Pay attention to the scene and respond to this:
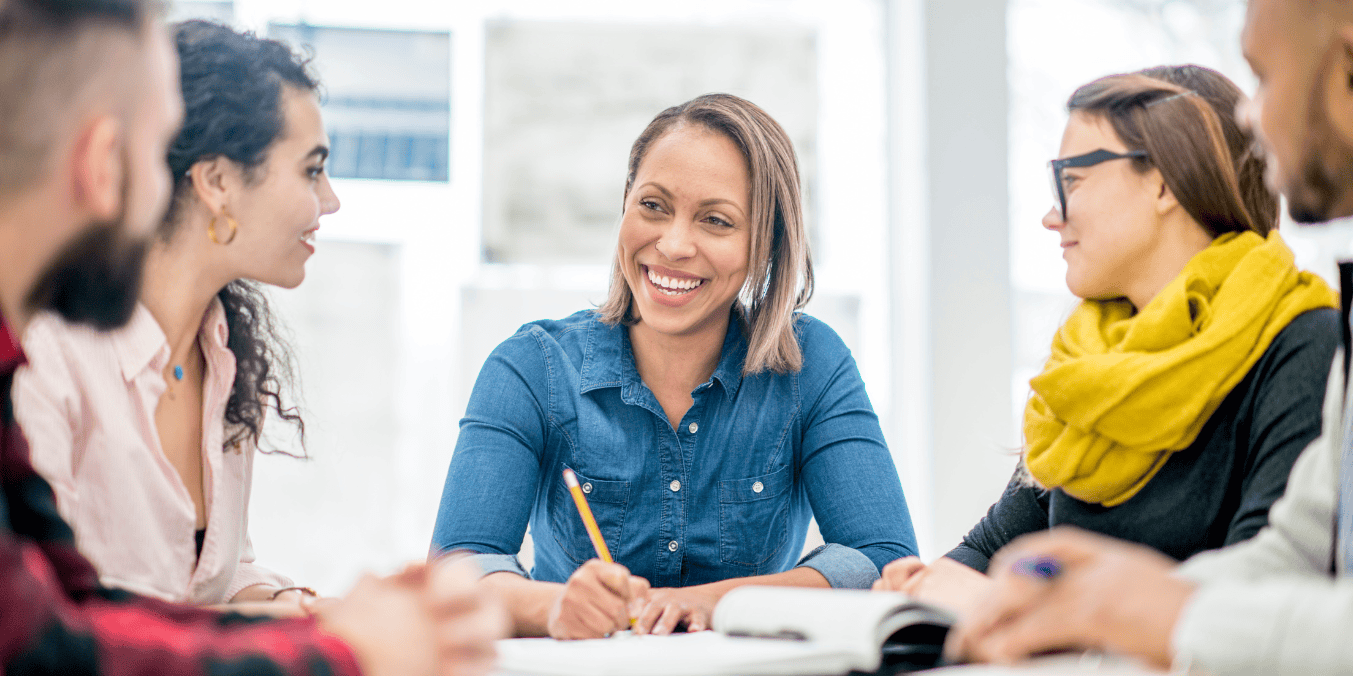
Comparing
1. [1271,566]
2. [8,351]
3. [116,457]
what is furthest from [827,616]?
[116,457]

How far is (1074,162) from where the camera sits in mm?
1514

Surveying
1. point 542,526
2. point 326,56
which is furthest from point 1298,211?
point 326,56

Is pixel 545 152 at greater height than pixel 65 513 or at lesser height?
greater

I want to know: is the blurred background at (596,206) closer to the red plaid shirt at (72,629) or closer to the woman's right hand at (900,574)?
the woman's right hand at (900,574)

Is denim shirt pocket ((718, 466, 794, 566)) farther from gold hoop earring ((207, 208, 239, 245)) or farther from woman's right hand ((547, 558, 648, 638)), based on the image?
gold hoop earring ((207, 208, 239, 245))

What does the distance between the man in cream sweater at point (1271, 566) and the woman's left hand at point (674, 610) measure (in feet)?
1.57

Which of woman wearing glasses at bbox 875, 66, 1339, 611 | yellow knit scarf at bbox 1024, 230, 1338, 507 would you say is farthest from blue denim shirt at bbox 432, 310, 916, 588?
yellow knit scarf at bbox 1024, 230, 1338, 507

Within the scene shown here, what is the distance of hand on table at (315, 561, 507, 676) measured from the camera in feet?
2.35

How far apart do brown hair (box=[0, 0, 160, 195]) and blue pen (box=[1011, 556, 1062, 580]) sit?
82cm

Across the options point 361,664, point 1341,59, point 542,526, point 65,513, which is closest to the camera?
point 361,664

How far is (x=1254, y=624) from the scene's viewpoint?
759 millimetres

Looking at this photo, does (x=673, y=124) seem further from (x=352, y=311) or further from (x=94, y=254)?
(x=352, y=311)

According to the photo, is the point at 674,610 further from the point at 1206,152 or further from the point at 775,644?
the point at 1206,152

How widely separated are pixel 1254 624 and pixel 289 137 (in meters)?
1.35
